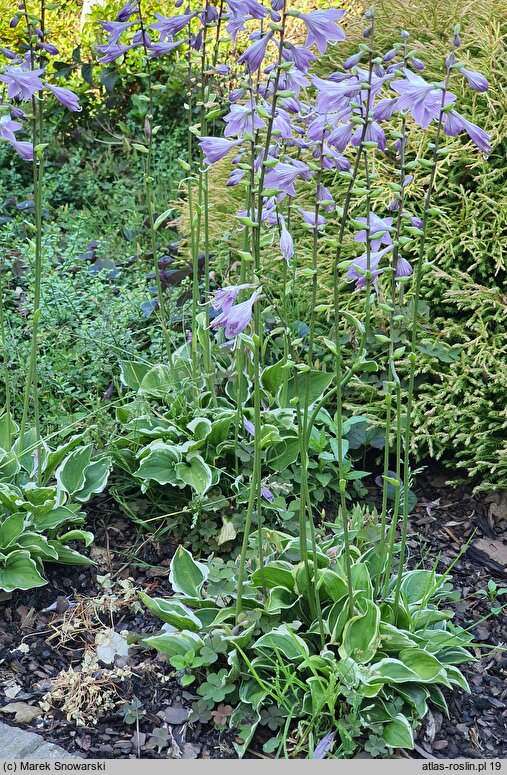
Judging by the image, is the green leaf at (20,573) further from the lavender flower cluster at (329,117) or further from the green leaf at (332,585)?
the lavender flower cluster at (329,117)

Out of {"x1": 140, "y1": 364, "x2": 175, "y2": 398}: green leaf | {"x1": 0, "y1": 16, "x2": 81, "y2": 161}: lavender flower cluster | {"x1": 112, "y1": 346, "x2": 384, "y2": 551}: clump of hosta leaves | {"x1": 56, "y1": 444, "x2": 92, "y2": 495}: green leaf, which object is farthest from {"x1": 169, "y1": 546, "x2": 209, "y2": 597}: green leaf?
{"x1": 0, "y1": 16, "x2": 81, "y2": 161}: lavender flower cluster

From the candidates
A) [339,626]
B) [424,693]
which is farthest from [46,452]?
[424,693]

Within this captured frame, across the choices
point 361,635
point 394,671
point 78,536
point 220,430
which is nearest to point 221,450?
point 220,430

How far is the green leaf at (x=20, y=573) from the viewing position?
2.70 meters

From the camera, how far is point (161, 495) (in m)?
3.18

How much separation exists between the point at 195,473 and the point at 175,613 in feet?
2.17

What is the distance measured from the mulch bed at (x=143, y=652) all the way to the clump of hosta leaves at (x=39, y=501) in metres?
0.13

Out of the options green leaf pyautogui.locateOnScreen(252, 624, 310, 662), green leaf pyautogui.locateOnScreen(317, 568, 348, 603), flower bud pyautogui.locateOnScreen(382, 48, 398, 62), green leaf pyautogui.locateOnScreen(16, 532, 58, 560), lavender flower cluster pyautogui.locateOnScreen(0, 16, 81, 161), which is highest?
flower bud pyautogui.locateOnScreen(382, 48, 398, 62)

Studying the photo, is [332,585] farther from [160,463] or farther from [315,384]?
[315,384]

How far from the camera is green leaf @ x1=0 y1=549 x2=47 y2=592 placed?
8.85 ft

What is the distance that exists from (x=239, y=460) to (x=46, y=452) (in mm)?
742

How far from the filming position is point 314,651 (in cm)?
244

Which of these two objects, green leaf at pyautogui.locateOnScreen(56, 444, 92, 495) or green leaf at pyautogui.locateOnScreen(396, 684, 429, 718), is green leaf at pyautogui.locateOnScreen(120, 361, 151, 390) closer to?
green leaf at pyautogui.locateOnScreen(56, 444, 92, 495)

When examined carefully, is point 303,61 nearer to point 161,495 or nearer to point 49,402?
point 161,495
